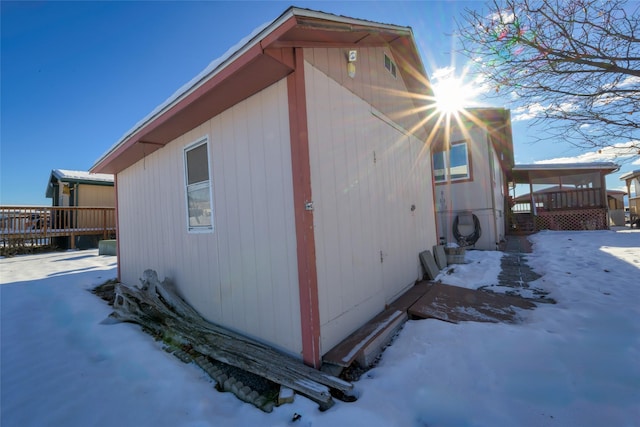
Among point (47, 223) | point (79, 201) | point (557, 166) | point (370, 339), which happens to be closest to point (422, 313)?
point (370, 339)

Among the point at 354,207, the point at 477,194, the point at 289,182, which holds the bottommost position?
the point at 354,207

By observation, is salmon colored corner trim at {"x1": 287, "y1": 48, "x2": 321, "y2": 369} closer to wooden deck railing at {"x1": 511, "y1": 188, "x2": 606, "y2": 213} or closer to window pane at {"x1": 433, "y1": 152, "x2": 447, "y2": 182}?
window pane at {"x1": 433, "y1": 152, "x2": 447, "y2": 182}

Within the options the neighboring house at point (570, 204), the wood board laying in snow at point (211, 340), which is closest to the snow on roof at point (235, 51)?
the wood board laying in snow at point (211, 340)

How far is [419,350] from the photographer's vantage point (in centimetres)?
232

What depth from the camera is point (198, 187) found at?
11.0 ft

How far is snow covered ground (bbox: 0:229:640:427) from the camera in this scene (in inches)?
63.8

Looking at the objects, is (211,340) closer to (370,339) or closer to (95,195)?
(370,339)

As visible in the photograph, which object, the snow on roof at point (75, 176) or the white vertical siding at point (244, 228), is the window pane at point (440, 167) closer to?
the white vertical siding at point (244, 228)

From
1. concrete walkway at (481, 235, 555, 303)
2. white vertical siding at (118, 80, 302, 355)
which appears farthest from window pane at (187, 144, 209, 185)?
concrete walkway at (481, 235, 555, 303)

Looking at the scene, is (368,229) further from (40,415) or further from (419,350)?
(40,415)

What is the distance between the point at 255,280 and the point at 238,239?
492 millimetres

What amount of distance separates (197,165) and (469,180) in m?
8.00

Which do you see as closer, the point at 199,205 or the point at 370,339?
the point at 370,339

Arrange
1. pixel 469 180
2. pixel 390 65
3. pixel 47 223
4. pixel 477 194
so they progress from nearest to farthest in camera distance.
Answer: pixel 390 65
pixel 477 194
pixel 469 180
pixel 47 223
